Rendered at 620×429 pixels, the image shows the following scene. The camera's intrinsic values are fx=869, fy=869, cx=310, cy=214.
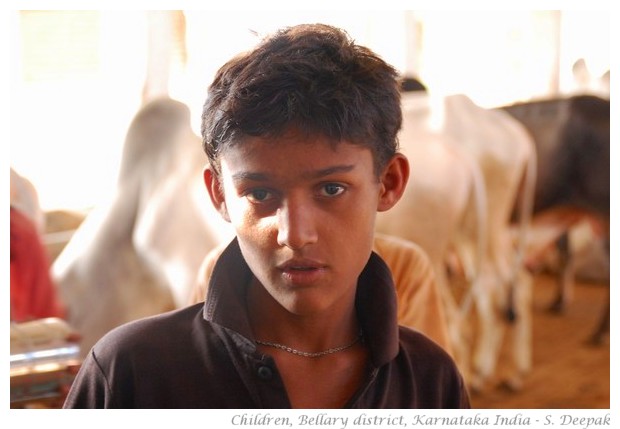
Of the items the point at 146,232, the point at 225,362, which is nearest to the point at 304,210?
the point at 225,362

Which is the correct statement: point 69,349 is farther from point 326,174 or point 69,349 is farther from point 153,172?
point 326,174

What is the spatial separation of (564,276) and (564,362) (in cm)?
11

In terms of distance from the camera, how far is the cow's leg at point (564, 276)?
1109 mm

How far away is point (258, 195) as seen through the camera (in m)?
0.67

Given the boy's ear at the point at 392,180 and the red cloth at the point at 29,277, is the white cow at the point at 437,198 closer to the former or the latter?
the boy's ear at the point at 392,180

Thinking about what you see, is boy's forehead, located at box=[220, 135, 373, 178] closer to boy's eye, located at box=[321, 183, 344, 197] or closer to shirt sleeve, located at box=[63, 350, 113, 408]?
boy's eye, located at box=[321, 183, 344, 197]

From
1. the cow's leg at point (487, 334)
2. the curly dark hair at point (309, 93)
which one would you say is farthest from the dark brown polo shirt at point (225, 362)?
the cow's leg at point (487, 334)

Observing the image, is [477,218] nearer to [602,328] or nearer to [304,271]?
[602,328]

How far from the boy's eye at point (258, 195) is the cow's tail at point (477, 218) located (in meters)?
0.61

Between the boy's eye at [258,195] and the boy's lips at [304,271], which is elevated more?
the boy's eye at [258,195]

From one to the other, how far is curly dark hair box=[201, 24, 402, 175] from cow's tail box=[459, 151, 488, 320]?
0.61 m

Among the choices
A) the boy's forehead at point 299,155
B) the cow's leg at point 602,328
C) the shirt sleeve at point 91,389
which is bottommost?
the cow's leg at point 602,328

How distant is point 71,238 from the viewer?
2.92ft
